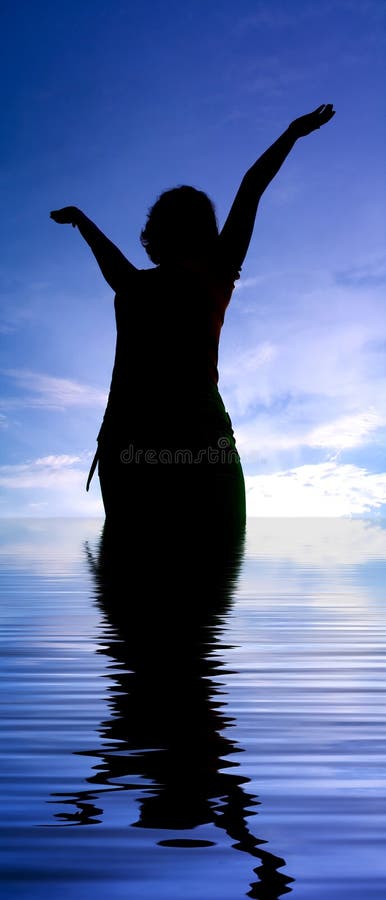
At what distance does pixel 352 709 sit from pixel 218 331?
5.68 ft

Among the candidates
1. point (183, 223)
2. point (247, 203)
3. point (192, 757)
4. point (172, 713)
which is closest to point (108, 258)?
point (183, 223)

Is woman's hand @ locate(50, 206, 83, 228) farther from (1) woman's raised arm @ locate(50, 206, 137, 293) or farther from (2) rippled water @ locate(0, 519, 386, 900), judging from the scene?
(2) rippled water @ locate(0, 519, 386, 900)

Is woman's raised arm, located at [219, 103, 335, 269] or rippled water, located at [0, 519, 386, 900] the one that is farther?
woman's raised arm, located at [219, 103, 335, 269]

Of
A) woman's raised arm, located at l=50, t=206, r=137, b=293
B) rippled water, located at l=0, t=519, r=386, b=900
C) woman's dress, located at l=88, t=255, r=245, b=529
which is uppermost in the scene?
woman's raised arm, located at l=50, t=206, r=137, b=293

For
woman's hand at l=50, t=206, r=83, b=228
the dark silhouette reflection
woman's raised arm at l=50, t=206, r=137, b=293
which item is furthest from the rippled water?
woman's hand at l=50, t=206, r=83, b=228

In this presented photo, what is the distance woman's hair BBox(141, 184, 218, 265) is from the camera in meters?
2.88

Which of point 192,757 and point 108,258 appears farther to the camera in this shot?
point 108,258

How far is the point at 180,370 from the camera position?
2801 mm

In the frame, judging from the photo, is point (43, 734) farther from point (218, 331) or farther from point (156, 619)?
point (218, 331)

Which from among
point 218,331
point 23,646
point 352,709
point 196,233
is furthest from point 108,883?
point 196,233

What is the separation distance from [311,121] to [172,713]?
245 cm

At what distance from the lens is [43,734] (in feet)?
4.26

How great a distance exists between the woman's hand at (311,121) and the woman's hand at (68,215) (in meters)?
1.00

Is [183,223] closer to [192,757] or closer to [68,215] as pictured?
[68,215]
